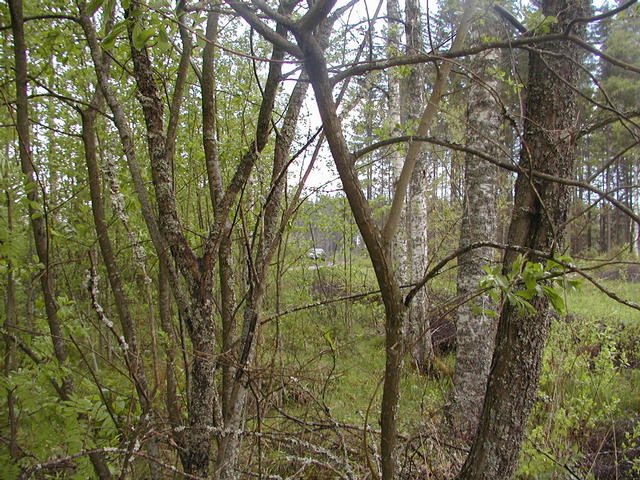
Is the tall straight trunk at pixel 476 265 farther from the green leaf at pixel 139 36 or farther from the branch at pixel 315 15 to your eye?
the green leaf at pixel 139 36

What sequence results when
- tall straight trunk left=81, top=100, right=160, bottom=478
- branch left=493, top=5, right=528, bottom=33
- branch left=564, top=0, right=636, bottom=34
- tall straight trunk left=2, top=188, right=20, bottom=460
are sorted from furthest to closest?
tall straight trunk left=2, top=188, right=20, bottom=460 → branch left=493, top=5, right=528, bottom=33 → tall straight trunk left=81, top=100, right=160, bottom=478 → branch left=564, top=0, right=636, bottom=34

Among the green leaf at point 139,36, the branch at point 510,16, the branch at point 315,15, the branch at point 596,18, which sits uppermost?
the branch at point 510,16

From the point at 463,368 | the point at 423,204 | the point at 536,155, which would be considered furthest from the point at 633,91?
the point at 536,155

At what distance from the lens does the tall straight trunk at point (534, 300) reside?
1901 mm

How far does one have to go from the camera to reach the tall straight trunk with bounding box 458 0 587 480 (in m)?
1.90

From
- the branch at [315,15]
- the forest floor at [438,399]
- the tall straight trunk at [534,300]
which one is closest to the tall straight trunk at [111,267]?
the forest floor at [438,399]

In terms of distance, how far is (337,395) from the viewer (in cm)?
517

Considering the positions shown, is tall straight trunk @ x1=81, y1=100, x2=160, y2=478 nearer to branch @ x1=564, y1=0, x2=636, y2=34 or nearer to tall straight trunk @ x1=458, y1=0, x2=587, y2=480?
tall straight trunk @ x1=458, y1=0, x2=587, y2=480

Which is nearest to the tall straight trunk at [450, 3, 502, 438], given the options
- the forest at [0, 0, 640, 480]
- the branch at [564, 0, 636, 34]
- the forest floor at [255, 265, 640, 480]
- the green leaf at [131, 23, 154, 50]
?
the forest at [0, 0, 640, 480]

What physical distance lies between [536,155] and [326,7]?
1.52 metres

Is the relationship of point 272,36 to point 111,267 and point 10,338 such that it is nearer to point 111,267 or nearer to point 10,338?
point 111,267

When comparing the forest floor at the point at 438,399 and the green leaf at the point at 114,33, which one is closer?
the green leaf at the point at 114,33

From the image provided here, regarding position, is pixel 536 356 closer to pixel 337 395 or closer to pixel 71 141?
pixel 337 395

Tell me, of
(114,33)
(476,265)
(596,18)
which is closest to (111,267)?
(114,33)
